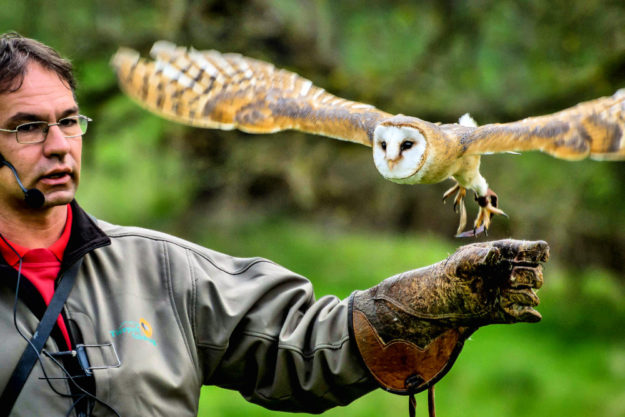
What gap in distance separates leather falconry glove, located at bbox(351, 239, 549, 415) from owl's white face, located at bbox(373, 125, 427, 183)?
1.91 ft

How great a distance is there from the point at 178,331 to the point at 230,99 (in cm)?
102

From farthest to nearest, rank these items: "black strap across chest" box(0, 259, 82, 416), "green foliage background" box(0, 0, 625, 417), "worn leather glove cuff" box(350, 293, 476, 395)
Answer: "green foliage background" box(0, 0, 625, 417)
"worn leather glove cuff" box(350, 293, 476, 395)
"black strap across chest" box(0, 259, 82, 416)

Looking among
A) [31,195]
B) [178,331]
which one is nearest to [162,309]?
[178,331]

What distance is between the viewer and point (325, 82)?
596cm

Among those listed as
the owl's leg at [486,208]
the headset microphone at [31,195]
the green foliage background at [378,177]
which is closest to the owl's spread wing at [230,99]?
the owl's leg at [486,208]

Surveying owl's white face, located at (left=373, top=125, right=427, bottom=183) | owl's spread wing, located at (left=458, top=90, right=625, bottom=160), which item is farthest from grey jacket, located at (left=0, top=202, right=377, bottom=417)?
owl's spread wing, located at (left=458, top=90, right=625, bottom=160)

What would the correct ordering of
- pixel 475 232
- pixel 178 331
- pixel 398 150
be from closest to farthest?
pixel 178 331 < pixel 475 232 < pixel 398 150

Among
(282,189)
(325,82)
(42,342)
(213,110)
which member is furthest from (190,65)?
(282,189)

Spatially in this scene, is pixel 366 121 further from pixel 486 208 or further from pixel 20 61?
pixel 20 61

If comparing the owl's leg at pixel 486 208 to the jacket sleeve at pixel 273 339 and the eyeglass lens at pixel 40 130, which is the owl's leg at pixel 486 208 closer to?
the jacket sleeve at pixel 273 339

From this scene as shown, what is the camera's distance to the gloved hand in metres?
2.11

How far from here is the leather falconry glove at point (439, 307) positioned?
6.92ft

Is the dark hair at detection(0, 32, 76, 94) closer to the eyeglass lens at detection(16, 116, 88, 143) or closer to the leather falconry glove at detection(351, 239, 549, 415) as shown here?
the eyeglass lens at detection(16, 116, 88, 143)

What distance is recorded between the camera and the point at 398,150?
2.79 m
